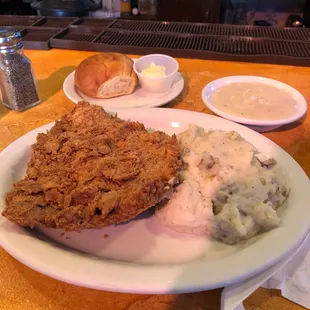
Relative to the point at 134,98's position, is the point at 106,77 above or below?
above

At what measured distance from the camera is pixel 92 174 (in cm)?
106

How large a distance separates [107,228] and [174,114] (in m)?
0.65

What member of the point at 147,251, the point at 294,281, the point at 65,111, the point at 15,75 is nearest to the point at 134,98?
the point at 65,111

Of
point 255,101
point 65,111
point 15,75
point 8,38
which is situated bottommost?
point 65,111

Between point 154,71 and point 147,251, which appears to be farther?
point 154,71

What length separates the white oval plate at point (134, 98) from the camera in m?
1.79

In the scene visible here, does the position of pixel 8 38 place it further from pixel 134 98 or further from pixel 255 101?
pixel 255 101

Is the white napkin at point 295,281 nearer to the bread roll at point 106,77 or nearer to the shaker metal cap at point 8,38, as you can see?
the bread roll at point 106,77

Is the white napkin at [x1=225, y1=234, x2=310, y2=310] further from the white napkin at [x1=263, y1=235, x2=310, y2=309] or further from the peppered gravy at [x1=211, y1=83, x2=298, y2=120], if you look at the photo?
the peppered gravy at [x1=211, y1=83, x2=298, y2=120]

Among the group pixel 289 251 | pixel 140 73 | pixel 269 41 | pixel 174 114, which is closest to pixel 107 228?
pixel 289 251

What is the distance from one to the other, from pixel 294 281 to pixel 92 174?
2.19ft

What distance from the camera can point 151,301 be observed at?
3.17ft

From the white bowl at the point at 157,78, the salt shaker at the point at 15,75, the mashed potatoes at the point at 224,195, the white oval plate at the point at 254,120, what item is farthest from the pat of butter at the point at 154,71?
the mashed potatoes at the point at 224,195

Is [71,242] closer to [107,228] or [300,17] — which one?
[107,228]
